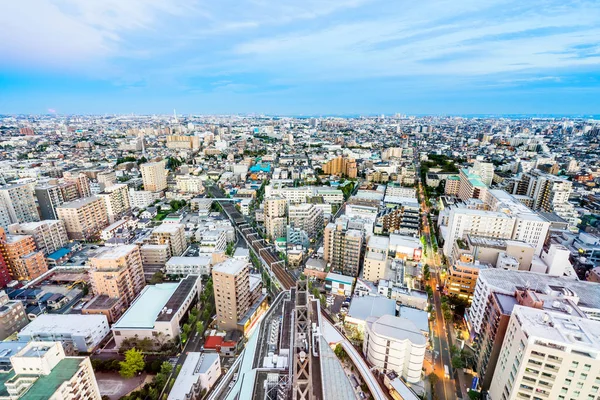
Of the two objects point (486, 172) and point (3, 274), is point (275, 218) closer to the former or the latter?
point (3, 274)

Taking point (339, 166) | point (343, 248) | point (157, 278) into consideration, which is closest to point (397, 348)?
point (343, 248)

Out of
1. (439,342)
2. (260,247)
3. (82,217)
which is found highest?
(82,217)

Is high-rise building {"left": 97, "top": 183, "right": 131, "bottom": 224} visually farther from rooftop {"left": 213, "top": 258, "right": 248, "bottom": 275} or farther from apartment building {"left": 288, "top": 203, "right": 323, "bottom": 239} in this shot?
rooftop {"left": 213, "top": 258, "right": 248, "bottom": 275}

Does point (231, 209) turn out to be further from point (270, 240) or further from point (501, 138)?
point (501, 138)

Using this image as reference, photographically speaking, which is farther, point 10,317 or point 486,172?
point 486,172

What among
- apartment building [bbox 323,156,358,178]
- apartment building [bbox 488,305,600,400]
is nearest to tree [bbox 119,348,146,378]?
apartment building [bbox 488,305,600,400]

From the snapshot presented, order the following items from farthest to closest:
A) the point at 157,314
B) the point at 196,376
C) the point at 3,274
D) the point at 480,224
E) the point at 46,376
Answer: the point at 480,224
the point at 3,274
the point at 157,314
the point at 196,376
the point at 46,376
